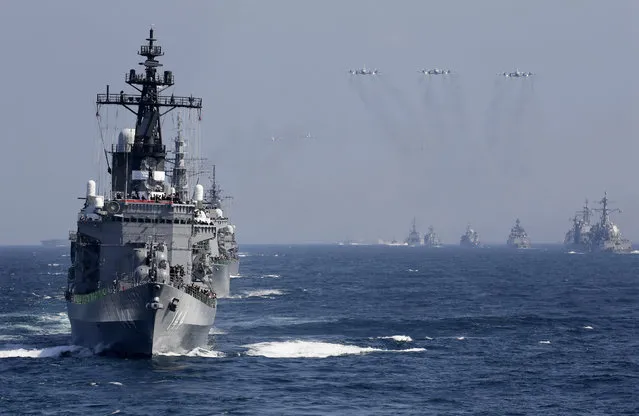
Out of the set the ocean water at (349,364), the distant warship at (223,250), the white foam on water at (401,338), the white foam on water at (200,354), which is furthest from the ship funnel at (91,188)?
the distant warship at (223,250)

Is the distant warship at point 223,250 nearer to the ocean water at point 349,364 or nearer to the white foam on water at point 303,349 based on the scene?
the ocean water at point 349,364

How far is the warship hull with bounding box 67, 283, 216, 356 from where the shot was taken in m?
57.4

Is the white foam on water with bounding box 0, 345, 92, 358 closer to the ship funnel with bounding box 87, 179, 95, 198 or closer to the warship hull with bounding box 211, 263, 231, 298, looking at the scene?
the ship funnel with bounding box 87, 179, 95, 198

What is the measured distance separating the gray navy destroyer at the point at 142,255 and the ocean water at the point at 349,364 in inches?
67.8

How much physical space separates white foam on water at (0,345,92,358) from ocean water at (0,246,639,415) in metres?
0.11

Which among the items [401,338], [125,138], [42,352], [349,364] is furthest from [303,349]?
[125,138]

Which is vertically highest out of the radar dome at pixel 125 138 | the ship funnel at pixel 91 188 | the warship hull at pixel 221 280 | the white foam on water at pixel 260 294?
the radar dome at pixel 125 138

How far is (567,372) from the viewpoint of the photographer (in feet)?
195

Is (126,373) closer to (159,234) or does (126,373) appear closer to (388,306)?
(159,234)

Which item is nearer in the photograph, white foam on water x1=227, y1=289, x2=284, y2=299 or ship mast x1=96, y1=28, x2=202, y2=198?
ship mast x1=96, y1=28, x2=202, y2=198

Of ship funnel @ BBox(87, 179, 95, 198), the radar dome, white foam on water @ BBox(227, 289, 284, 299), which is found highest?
the radar dome

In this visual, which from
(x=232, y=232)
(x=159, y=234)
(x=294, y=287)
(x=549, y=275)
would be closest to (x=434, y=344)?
(x=159, y=234)

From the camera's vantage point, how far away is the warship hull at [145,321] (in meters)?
57.4

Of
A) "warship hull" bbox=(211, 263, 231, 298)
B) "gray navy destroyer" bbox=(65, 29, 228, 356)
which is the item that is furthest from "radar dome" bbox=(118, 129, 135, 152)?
"warship hull" bbox=(211, 263, 231, 298)
